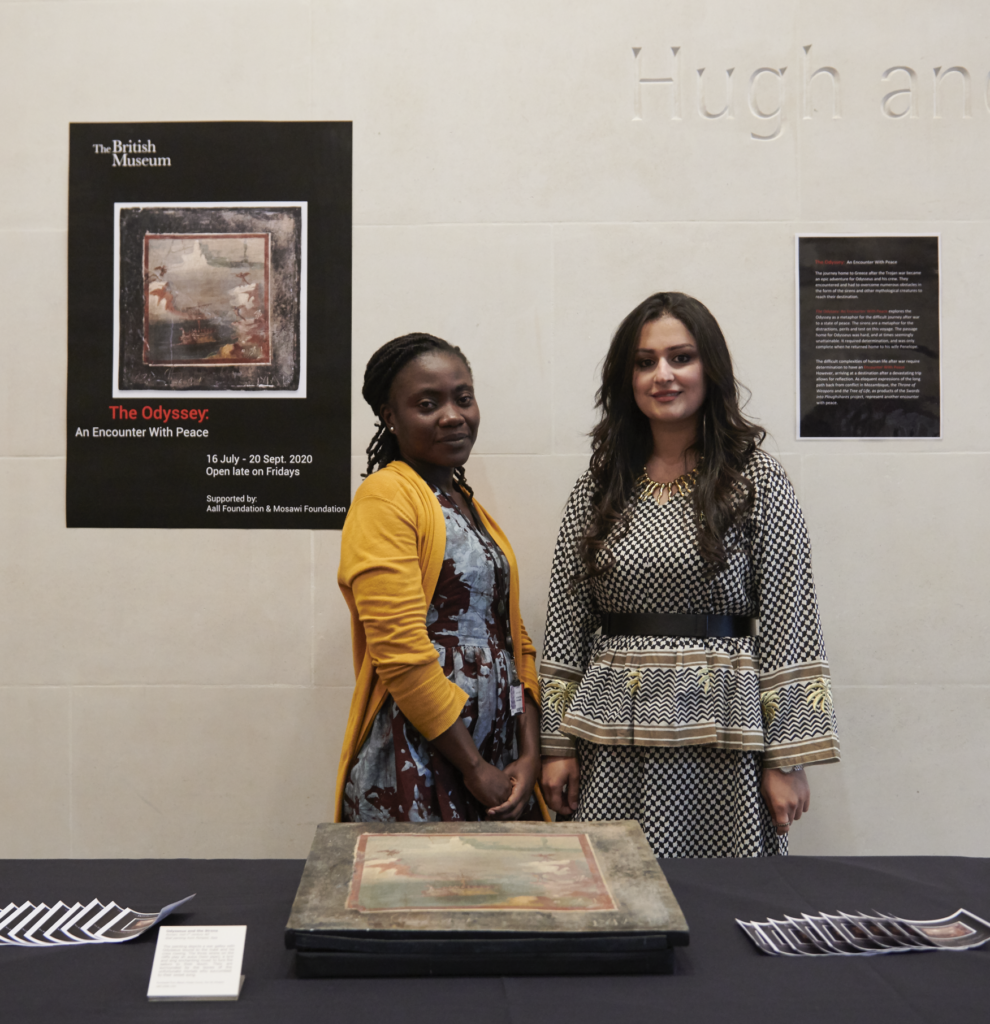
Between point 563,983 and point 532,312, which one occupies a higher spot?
point 532,312

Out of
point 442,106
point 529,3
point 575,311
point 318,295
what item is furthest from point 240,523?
point 529,3

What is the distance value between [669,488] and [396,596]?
2.02ft

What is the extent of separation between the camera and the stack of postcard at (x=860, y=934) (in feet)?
3.04

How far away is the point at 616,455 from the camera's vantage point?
208cm

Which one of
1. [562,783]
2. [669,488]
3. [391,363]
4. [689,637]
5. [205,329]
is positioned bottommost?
[562,783]

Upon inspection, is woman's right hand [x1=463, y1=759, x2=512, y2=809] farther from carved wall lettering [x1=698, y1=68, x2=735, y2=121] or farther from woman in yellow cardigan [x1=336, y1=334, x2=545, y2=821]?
carved wall lettering [x1=698, y1=68, x2=735, y2=121]

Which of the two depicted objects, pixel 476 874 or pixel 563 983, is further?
pixel 476 874

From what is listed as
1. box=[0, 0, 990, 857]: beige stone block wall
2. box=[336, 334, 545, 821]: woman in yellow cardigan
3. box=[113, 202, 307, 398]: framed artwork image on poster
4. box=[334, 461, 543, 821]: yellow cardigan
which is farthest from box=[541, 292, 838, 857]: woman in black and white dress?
box=[113, 202, 307, 398]: framed artwork image on poster

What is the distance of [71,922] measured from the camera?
988mm

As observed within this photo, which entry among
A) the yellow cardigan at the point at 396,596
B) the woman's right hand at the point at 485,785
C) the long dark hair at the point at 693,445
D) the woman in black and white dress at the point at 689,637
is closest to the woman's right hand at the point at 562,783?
the woman in black and white dress at the point at 689,637

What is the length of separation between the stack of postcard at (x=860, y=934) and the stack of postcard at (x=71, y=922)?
23.9 inches

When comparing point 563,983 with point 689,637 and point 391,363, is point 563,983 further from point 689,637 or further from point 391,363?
point 391,363

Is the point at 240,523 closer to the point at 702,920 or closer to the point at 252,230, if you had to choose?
the point at 252,230

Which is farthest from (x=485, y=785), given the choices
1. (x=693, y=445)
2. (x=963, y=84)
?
(x=963, y=84)
